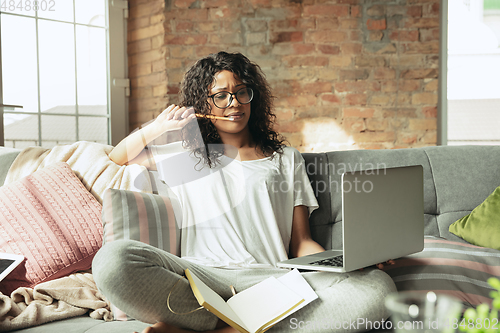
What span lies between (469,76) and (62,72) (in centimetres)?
260

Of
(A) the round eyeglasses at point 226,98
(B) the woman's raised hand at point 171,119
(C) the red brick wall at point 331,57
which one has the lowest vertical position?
(B) the woman's raised hand at point 171,119

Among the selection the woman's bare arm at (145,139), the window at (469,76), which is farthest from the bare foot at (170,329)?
the window at (469,76)

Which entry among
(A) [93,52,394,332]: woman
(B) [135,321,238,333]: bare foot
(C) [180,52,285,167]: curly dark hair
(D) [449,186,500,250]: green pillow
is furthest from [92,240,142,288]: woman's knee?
(D) [449,186,500,250]: green pillow

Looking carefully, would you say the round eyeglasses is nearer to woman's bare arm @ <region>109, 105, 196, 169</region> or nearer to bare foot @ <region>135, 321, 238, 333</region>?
woman's bare arm @ <region>109, 105, 196, 169</region>

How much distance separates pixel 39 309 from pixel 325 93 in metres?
1.96

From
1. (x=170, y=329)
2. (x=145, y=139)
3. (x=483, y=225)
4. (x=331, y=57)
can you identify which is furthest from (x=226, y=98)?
(x=331, y=57)

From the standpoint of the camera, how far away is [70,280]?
1.22m

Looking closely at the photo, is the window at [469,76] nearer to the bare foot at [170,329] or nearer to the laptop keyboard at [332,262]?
the laptop keyboard at [332,262]

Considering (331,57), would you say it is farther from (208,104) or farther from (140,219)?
(140,219)

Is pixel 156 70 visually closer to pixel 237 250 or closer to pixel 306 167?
pixel 306 167

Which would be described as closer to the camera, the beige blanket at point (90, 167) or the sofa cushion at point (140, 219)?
the sofa cushion at point (140, 219)

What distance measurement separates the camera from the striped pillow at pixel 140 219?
1.24 metres

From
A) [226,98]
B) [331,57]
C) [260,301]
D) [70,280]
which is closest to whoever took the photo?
[260,301]

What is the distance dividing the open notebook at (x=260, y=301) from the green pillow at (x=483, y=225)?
2.45 feet
